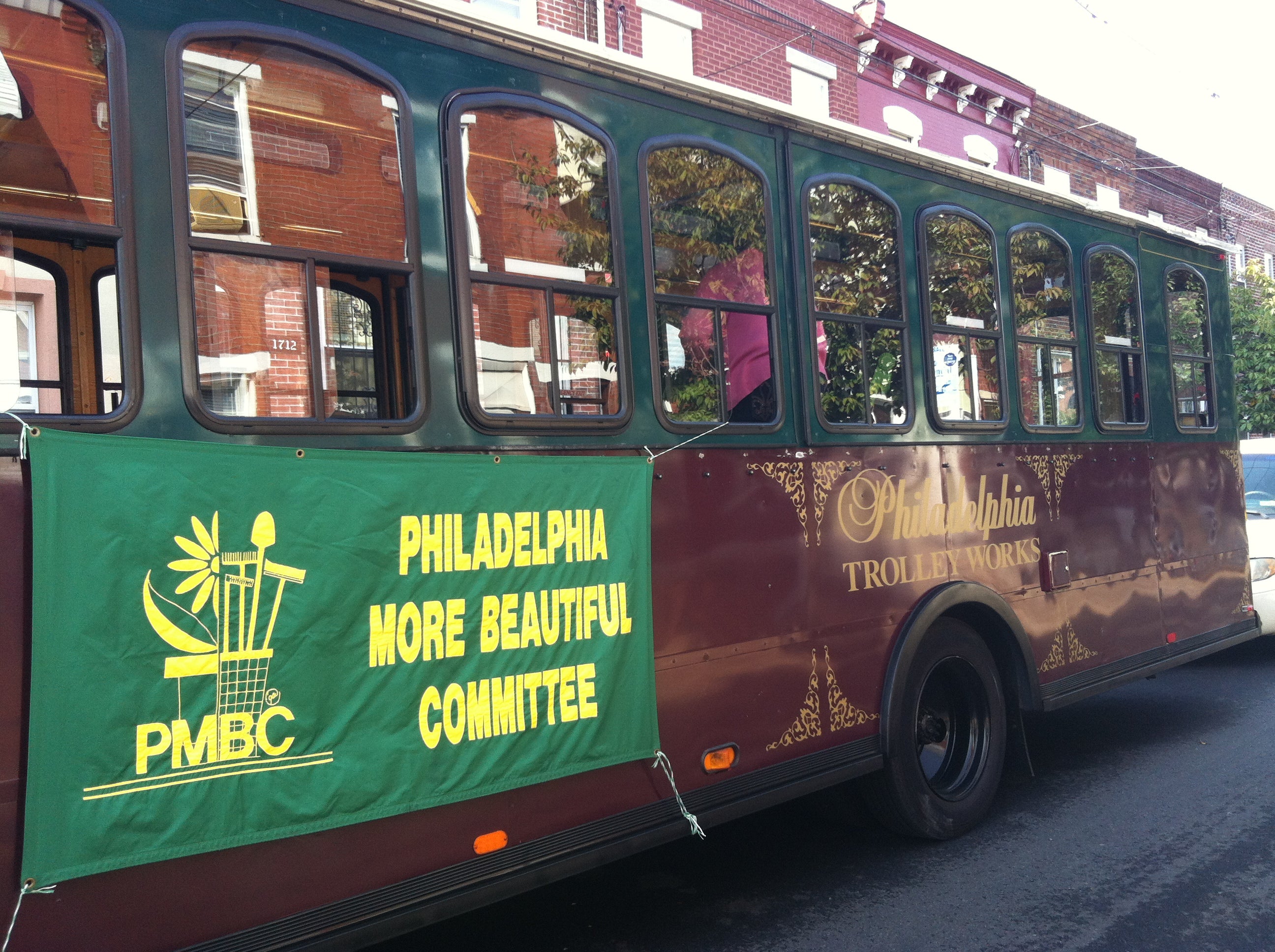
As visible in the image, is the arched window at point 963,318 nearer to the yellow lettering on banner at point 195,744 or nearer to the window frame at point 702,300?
the window frame at point 702,300

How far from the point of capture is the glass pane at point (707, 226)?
412 cm

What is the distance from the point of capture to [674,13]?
49.4 ft

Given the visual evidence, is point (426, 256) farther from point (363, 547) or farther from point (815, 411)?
point (815, 411)

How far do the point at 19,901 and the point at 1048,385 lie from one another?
17.4 ft

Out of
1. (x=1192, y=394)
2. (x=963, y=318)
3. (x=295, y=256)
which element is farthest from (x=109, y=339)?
(x=1192, y=394)

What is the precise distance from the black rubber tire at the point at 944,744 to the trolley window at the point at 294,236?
287 centimetres

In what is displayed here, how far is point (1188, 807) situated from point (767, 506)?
297 centimetres

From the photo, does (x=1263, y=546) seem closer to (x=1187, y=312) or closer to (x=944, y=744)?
(x=1187, y=312)

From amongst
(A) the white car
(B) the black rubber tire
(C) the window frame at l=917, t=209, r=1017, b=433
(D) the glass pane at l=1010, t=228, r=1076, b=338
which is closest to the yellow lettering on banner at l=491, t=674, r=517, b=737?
(B) the black rubber tire

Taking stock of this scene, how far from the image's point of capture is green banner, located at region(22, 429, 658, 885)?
2627 mm

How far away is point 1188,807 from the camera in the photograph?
5.64 meters

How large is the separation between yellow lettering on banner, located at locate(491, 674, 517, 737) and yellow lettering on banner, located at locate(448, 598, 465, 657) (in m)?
0.15

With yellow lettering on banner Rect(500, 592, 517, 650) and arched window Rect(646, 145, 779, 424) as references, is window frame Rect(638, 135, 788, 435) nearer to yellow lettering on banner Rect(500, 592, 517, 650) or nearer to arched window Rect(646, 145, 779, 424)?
arched window Rect(646, 145, 779, 424)

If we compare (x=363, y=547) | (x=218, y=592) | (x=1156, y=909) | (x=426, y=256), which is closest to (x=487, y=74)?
(x=426, y=256)
